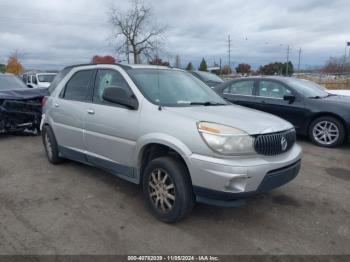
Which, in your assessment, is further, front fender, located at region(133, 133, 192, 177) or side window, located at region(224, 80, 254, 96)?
side window, located at region(224, 80, 254, 96)

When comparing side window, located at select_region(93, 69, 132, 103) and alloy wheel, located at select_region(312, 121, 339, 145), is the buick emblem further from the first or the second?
alloy wheel, located at select_region(312, 121, 339, 145)

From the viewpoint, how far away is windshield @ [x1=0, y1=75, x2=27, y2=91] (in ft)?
29.1

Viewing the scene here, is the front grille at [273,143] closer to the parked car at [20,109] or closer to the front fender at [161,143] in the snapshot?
the front fender at [161,143]

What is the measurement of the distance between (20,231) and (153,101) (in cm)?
199

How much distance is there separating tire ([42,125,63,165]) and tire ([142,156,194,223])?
244 cm

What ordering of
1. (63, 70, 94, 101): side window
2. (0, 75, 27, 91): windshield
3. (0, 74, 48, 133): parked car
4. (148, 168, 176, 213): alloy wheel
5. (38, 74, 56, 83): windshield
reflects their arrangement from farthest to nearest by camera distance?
(38, 74, 56, 83): windshield
(0, 75, 27, 91): windshield
(0, 74, 48, 133): parked car
(63, 70, 94, 101): side window
(148, 168, 176, 213): alloy wheel

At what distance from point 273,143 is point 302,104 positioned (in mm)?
4334

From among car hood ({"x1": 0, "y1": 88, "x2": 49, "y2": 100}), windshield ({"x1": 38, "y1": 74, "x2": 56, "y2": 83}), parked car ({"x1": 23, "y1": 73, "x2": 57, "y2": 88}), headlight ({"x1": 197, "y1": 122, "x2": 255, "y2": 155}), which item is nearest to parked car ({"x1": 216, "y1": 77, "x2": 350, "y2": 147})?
headlight ({"x1": 197, "y1": 122, "x2": 255, "y2": 155})

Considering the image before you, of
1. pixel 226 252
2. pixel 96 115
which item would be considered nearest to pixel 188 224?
pixel 226 252

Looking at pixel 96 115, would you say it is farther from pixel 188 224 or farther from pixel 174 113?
pixel 188 224

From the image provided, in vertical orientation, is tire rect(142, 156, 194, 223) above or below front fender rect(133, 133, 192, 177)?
below

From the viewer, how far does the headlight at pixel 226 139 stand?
3072 mm

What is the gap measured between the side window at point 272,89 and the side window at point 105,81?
15.3ft

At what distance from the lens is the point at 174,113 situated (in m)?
3.45
